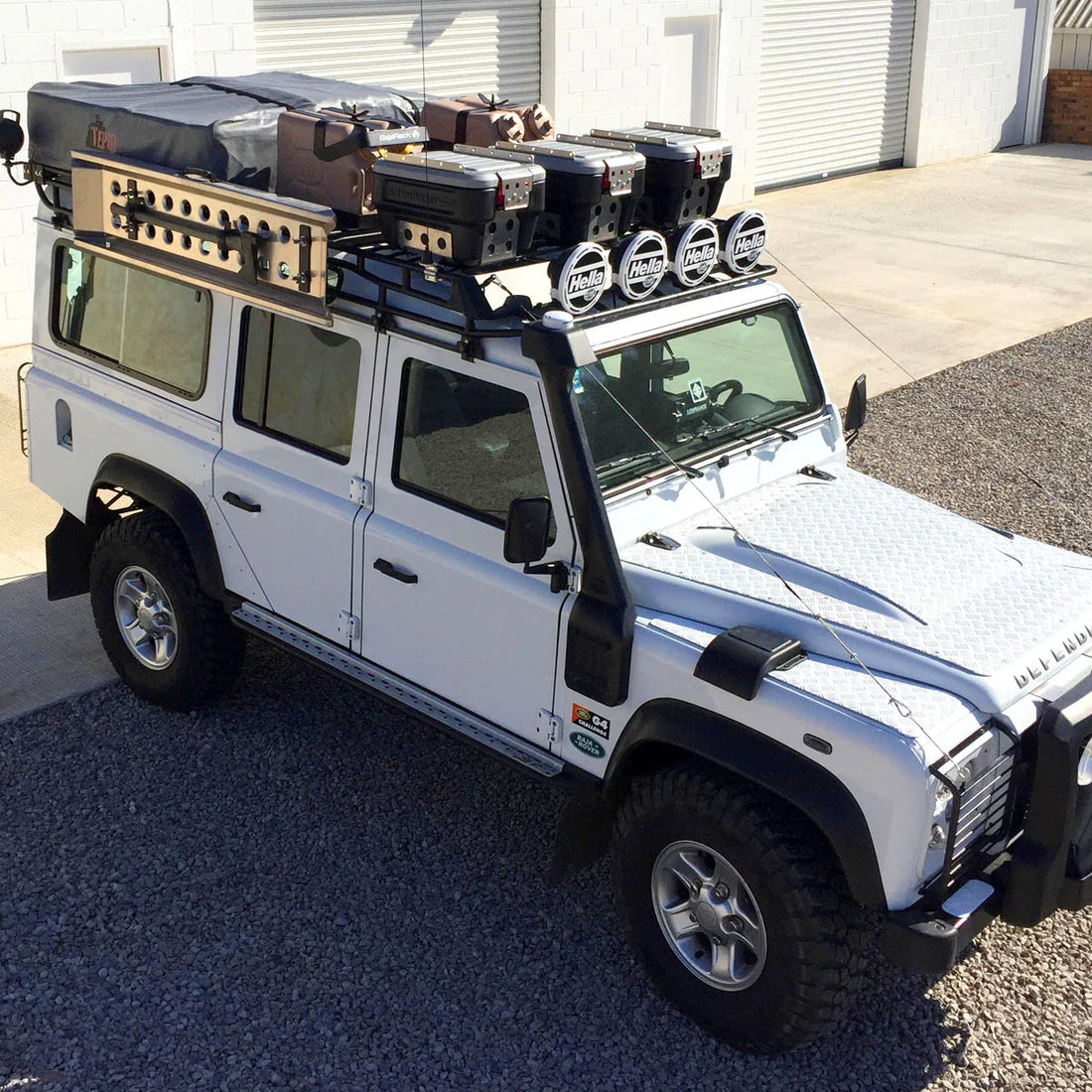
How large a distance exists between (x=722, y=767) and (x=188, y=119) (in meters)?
3.29

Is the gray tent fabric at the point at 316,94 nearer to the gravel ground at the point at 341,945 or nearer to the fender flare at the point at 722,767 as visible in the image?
the gravel ground at the point at 341,945

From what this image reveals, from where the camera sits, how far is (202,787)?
5.71 m

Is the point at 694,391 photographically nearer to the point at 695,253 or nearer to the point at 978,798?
the point at 695,253

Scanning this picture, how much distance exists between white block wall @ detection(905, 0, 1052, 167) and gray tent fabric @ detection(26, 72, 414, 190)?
Answer: 1522 cm

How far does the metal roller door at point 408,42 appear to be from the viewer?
40.3 ft

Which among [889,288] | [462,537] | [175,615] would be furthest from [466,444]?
[889,288]

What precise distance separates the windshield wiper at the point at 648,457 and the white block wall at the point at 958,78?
1679 cm

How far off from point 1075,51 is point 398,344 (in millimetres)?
21014

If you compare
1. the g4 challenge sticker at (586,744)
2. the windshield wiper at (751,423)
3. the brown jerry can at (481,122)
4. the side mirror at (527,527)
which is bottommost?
the g4 challenge sticker at (586,744)

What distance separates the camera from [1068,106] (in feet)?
74.2

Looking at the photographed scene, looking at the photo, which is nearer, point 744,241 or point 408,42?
point 744,241

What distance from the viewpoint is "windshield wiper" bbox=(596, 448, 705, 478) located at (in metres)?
4.63

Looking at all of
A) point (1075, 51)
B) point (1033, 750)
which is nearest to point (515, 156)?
point (1033, 750)

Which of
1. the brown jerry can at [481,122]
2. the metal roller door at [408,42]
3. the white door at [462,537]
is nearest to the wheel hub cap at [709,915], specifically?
the white door at [462,537]
